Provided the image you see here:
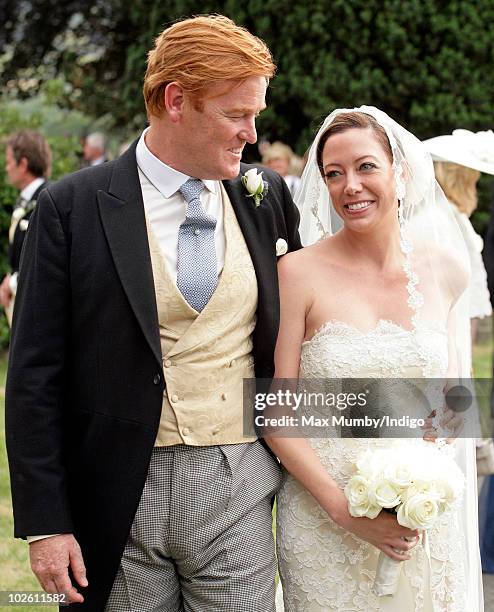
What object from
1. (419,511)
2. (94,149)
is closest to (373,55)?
(94,149)

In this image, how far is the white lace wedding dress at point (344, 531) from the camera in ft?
11.9

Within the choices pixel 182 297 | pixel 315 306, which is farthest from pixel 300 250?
pixel 182 297

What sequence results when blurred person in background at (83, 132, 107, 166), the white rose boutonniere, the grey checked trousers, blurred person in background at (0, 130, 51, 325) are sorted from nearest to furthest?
the grey checked trousers < the white rose boutonniere < blurred person in background at (0, 130, 51, 325) < blurred person in background at (83, 132, 107, 166)

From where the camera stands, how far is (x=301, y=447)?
3562mm

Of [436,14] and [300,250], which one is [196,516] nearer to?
[300,250]

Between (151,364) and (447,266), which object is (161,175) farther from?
(447,266)

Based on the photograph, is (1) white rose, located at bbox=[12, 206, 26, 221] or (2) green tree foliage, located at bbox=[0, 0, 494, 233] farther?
(2) green tree foliage, located at bbox=[0, 0, 494, 233]

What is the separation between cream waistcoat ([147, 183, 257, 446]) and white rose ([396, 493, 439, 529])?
0.57 m

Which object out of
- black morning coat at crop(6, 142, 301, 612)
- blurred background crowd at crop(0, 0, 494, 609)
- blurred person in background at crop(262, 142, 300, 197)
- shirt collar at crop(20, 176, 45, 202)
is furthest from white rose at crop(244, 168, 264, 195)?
blurred person in background at crop(262, 142, 300, 197)

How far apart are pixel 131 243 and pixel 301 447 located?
94 cm

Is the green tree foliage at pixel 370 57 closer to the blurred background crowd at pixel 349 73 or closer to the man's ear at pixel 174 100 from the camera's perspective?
the blurred background crowd at pixel 349 73

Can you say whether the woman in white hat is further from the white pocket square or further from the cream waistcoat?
the cream waistcoat

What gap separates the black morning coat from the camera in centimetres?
309

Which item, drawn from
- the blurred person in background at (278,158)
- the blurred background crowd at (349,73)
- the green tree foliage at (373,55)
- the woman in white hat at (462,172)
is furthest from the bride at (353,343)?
the green tree foliage at (373,55)
